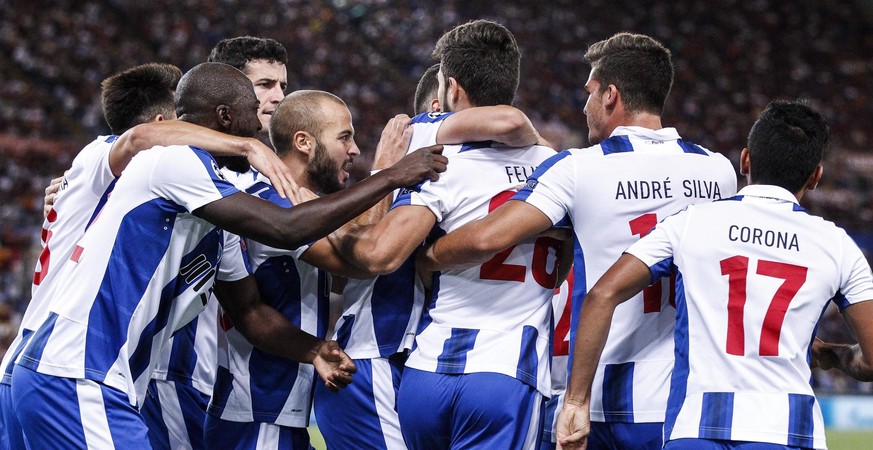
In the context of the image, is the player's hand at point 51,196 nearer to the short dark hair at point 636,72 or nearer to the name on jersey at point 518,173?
the name on jersey at point 518,173

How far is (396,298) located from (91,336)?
1.48 meters

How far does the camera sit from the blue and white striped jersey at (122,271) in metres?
4.01

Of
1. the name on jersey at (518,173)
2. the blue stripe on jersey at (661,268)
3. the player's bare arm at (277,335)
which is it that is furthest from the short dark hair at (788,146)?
the player's bare arm at (277,335)

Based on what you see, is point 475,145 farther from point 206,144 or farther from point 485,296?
point 206,144

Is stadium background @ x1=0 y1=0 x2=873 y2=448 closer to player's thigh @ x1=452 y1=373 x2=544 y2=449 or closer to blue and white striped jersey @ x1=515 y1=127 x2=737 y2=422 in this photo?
blue and white striped jersey @ x1=515 y1=127 x2=737 y2=422

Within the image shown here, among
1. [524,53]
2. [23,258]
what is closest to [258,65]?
[23,258]

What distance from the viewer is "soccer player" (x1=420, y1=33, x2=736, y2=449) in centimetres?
448

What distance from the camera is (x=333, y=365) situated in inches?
183

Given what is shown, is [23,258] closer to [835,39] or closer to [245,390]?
[245,390]

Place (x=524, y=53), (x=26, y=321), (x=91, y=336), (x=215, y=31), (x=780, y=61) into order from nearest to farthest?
(x=91, y=336), (x=26, y=321), (x=215, y=31), (x=524, y=53), (x=780, y=61)

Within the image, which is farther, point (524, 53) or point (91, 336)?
point (524, 53)

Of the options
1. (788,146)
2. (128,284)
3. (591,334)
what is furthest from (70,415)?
(788,146)

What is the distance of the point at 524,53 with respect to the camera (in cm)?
3069

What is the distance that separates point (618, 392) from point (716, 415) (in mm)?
692
